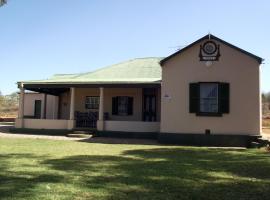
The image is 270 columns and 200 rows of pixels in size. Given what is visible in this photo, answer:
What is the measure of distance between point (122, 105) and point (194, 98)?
20.7 ft

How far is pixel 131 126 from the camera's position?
1936cm

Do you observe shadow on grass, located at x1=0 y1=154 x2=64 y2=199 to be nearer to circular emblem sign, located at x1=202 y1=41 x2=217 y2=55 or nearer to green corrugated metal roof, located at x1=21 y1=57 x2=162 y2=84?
circular emblem sign, located at x1=202 y1=41 x2=217 y2=55

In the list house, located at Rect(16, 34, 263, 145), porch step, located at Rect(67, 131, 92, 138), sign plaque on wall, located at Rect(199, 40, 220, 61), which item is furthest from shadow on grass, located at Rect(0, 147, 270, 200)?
porch step, located at Rect(67, 131, 92, 138)

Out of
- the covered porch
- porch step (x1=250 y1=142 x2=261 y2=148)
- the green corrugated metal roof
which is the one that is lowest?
porch step (x1=250 y1=142 x2=261 y2=148)

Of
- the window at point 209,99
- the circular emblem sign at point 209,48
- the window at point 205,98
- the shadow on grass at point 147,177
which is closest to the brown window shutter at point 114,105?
the window at point 205,98

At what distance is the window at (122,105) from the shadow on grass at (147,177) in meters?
9.89

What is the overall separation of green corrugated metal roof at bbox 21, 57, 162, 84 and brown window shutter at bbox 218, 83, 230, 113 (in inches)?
162

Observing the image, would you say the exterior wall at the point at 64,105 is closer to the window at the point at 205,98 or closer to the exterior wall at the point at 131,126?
the exterior wall at the point at 131,126

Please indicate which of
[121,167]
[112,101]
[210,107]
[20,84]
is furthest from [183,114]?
[20,84]

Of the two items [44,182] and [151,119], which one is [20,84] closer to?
[151,119]

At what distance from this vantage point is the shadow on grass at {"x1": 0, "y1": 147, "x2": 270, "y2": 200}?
651cm

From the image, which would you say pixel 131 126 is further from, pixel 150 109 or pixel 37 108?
pixel 37 108

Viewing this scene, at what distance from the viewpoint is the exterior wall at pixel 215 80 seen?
16.1 m

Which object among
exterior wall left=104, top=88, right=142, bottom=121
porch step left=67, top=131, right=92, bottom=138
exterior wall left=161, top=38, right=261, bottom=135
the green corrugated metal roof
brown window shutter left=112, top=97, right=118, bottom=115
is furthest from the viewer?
brown window shutter left=112, top=97, right=118, bottom=115
